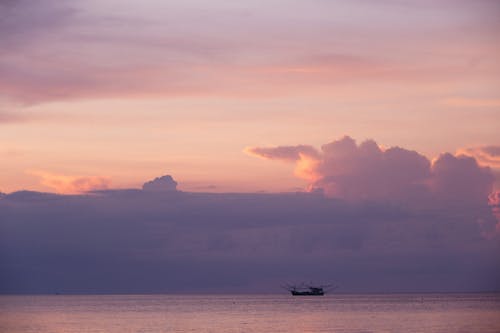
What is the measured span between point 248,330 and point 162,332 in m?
16.6

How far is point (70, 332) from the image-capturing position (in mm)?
183000

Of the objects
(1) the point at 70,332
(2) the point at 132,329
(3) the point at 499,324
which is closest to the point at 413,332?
(3) the point at 499,324

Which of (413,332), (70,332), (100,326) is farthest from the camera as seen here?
(100,326)

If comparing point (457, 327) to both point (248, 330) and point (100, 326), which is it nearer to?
point (248, 330)

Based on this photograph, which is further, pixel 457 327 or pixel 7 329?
pixel 7 329

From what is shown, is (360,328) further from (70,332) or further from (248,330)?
(70,332)

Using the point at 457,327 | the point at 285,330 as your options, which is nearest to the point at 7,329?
the point at 285,330

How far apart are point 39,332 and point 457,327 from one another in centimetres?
8303

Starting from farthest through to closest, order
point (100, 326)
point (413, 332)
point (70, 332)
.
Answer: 1. point (100, 326)
2. point (70, 332)
3. point (413, 332)

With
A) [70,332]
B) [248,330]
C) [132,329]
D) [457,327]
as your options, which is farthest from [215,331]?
[457,327]

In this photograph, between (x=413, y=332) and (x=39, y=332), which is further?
(x=39, y=332)

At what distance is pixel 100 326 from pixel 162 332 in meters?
26.4

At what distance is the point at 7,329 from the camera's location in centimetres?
19425

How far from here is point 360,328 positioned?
7052 inches
